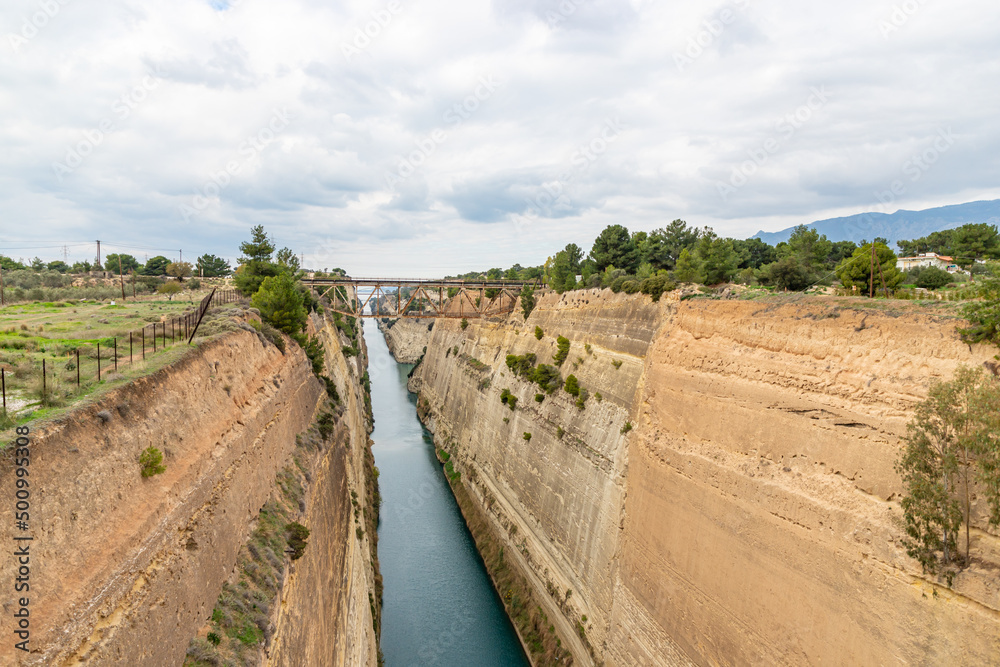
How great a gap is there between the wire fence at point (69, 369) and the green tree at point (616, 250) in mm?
24630

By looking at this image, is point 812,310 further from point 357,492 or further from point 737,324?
point 357,492

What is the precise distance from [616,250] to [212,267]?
173ft

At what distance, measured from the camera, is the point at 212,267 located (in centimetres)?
6303

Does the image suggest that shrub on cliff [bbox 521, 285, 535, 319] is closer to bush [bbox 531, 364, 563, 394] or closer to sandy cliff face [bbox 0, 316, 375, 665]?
bush [bbox 531, 364, 563, 394]

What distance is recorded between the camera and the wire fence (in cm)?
819

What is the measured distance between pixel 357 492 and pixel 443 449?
14252 mm

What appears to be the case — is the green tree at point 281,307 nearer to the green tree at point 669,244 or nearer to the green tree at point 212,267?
the green tree at point 669,244

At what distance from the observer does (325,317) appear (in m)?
38.7

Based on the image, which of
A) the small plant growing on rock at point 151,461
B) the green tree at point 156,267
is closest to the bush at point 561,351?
the small plant growing on rock at point 151,461

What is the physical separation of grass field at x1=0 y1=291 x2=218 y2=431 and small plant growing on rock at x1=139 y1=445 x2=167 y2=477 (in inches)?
52.4

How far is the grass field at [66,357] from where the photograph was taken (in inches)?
322

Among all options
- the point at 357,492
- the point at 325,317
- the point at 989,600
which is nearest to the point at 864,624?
the point at 989,600

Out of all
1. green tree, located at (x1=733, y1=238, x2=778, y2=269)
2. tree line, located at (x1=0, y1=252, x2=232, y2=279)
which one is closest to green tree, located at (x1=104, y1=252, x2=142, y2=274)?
tree line, located at (x1=0, y1=252, x2=232, y2=279)

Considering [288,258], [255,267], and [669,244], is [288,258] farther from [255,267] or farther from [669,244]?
[669,244]
